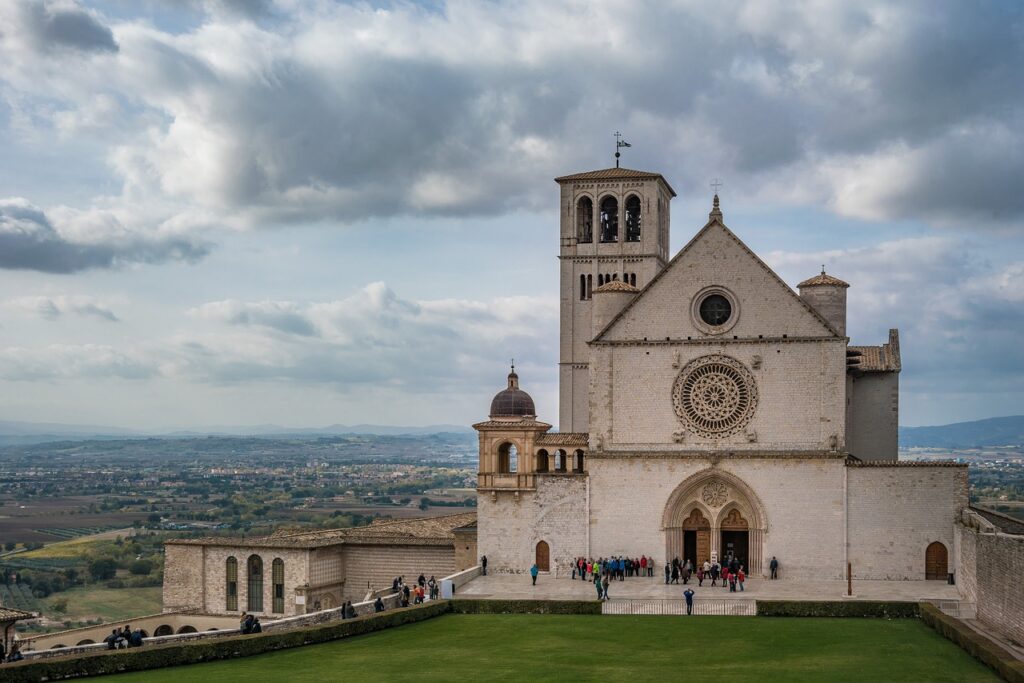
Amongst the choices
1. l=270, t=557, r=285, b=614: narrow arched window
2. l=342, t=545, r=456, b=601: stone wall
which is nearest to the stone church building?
l=342, t=545, r=456, b=601: stone wall

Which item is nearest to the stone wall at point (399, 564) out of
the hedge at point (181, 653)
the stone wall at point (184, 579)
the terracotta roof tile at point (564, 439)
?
the terracotta roof tile at point (564, 439)

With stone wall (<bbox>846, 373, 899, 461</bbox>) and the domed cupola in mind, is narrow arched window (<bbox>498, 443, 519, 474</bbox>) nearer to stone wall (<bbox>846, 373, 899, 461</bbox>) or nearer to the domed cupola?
the domed cupola

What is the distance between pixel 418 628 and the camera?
38062mm

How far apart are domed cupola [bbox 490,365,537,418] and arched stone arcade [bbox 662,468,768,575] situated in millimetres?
6883

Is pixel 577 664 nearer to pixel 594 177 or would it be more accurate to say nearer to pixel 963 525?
pixel 963 525

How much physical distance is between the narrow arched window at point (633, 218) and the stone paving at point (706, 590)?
728 inches

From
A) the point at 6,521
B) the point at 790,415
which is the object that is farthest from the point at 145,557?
the point at 790,415

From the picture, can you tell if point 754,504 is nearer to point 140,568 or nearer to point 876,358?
point 876,358

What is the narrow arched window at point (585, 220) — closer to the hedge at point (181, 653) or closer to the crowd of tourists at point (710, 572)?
the crowd of tourists at point (710, 572)

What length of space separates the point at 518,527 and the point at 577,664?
17355mm

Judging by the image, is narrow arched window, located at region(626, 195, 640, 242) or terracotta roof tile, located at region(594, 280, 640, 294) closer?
terracotta roof tile, located at region(594, 280, 640, 294)

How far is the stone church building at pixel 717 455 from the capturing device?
4559cm

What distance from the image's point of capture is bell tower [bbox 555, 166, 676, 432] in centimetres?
5891

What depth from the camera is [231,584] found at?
52000 mm
